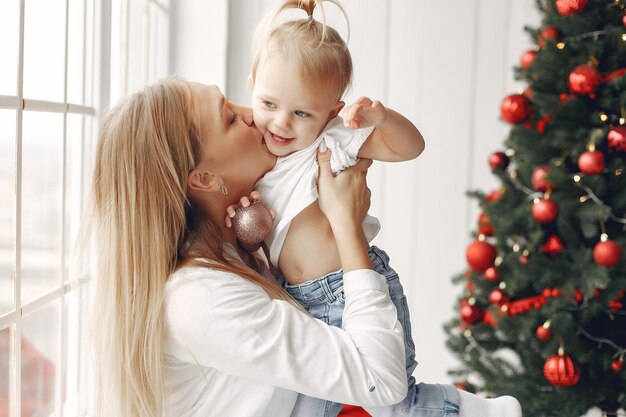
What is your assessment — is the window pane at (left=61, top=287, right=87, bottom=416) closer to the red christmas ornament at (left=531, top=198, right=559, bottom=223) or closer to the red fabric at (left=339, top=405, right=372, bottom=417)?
the red fabric at (left=339, top=405, right=372, bottom=417)

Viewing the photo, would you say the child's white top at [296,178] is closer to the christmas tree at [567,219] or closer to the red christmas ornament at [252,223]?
the red christmas ornament at [252,223]

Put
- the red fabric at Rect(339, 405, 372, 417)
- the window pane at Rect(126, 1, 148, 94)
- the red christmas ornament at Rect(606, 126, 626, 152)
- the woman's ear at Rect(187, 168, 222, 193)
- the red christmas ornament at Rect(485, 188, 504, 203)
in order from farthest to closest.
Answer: the red christmas ornament at Rect(485, 188, 504, 203) < the red christmas ornament at Rect(606, 126, 626, 152) < the window pane at Rect(126, 1, 148, 94) < the red fabric at Rect(339, 405, 372, 417) < the woman's ear at Rect(187, 168, 222, 193)

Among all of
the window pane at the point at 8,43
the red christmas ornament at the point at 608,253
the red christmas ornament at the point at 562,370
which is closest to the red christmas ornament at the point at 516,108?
the red christmas ornament at the point at 608,253

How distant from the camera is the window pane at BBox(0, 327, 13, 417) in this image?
1280 mm

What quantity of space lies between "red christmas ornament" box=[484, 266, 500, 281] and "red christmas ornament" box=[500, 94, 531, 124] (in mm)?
530

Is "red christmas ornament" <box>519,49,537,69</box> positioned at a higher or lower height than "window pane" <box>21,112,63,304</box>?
higher

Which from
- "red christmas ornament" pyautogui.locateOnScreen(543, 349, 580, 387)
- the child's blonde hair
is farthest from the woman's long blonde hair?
"red christmas ornament" pyautogui.locateOnScreen(543, 349, 580, 387)

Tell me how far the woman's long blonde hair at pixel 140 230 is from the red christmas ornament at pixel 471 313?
1545 mm

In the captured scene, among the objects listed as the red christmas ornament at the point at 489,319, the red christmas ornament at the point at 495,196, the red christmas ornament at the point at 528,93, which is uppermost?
the red christmas ornament at the point at 528,93

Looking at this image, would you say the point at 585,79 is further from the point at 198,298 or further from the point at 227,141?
the point at 198,298

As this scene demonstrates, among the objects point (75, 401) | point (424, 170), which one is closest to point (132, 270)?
Result: point (75, 401)

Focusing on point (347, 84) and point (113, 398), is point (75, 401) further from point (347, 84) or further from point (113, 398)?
point (347, 84)

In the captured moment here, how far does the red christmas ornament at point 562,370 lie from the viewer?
7.81 ft

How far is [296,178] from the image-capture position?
1.42m
